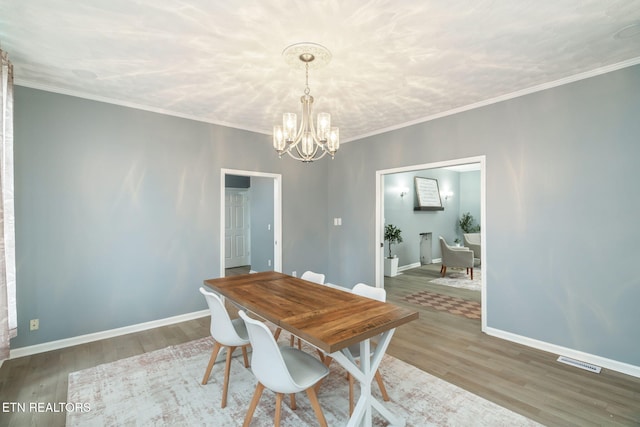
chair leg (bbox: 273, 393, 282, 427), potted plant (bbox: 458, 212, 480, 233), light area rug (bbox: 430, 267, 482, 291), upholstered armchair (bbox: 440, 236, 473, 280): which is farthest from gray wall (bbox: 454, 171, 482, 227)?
chair leg (bbox: 273, 393, 282, 427)

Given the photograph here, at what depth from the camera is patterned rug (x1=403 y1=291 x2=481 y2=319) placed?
4043 millimetres

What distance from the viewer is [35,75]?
2.73 m

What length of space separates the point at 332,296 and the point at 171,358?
172 centimetres

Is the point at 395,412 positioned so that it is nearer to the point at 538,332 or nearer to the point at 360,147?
the point at 538,332

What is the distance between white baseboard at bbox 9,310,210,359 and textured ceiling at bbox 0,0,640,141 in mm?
2552

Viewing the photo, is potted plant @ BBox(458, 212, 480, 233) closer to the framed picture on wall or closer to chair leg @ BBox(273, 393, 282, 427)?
the framed picture on wall

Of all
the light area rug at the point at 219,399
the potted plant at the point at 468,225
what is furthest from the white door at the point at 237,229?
the potted plant at the point at 468,225

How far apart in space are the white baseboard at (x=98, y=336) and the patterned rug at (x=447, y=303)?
3.13 m

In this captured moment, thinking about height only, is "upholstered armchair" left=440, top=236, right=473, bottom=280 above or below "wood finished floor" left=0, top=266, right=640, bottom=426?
above

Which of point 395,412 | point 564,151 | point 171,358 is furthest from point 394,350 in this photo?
point 564,151

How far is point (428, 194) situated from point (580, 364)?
17.2 feet

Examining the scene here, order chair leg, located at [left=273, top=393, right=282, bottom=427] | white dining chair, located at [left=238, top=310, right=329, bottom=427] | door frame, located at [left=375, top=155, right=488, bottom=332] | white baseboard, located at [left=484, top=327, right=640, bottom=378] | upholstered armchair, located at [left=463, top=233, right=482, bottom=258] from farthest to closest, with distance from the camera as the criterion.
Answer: upholstered armchair, located at [left=463, top=233, right=482, bottom=258], door frame, located at [left=375, top=155, right=488, bottom=332], white baseboard, located at [left=484, top=327, right=640, bottom=378], chair leg, located at [left=273, top=393, right=282, bottom=427], white dining chair, located at [left=238, top=310, right=329, bottom=427]

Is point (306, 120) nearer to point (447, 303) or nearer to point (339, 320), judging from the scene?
point (339, 320)

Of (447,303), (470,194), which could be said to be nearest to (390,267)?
(447,303)
